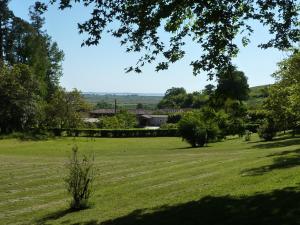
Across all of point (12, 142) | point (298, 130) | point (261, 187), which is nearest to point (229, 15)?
point (261, 187)

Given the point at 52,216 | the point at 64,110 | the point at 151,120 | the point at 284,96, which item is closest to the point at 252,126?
the point at 64,110

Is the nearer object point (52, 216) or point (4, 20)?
point (52, 216)

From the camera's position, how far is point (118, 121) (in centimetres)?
8981

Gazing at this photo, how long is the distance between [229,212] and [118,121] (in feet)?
263

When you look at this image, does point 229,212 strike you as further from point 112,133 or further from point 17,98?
point 112,133

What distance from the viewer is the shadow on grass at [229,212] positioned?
896 cm

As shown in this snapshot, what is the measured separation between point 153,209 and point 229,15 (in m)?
5.08

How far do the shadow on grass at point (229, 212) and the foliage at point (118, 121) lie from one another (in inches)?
2939

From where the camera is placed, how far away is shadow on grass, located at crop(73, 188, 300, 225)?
896 centimetres

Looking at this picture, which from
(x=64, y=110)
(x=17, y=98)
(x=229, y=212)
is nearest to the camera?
(x=229, y=212)

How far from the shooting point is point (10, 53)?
79.2 m

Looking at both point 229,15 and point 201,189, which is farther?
point 201,189

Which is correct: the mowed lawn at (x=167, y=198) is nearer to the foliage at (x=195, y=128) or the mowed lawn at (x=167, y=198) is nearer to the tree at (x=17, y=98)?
the foliage at (x=195, y=128)

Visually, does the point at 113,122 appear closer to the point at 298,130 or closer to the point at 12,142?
the point at 12,142
